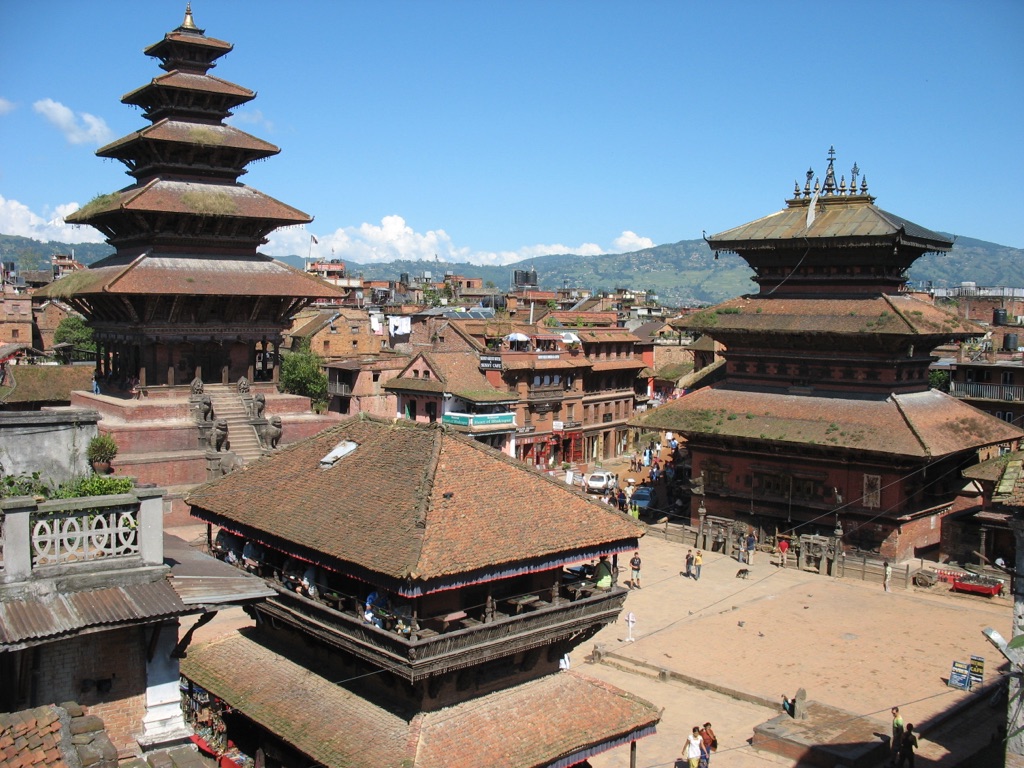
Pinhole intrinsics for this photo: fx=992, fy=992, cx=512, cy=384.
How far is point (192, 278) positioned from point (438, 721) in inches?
1126

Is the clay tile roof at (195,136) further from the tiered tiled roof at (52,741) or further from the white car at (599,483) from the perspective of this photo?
the tiered tiled roof at (52,741)

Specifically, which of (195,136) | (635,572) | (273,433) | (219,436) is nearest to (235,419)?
(219,436)

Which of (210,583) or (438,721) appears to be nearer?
(210,583)

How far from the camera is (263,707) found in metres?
18.9

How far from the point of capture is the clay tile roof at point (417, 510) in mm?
16766

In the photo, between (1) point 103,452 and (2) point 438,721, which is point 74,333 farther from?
(2) point 438,721

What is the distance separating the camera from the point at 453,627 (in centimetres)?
1761

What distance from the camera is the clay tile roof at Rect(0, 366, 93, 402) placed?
46.3 meters

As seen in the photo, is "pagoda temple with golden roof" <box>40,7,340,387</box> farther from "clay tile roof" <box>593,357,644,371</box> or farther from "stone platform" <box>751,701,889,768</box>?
"clay tile roof" <box>593,357,644,371</box>

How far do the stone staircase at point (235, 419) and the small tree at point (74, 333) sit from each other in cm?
4705

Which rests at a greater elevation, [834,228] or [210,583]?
[834,228]

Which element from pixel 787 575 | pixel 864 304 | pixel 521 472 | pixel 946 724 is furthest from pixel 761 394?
pixel 521 472

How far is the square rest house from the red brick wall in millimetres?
3962

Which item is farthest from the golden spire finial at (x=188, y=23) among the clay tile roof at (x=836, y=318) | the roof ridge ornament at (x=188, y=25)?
the clay tile roof at (x=836, y=318)
